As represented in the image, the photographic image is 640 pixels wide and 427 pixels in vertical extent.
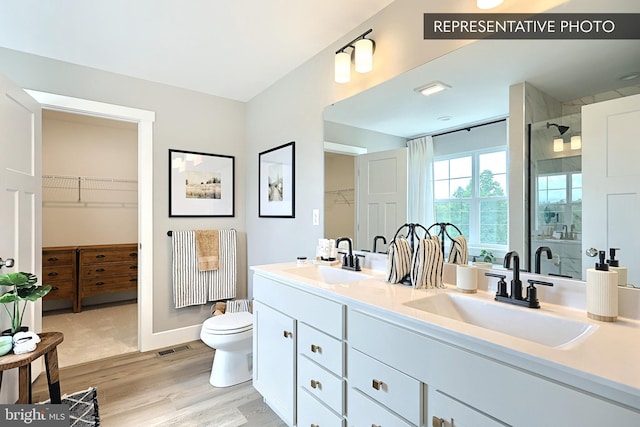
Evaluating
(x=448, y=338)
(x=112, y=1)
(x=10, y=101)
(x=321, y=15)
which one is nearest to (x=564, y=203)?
(x=448, y=338)

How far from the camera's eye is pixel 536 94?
1.25m

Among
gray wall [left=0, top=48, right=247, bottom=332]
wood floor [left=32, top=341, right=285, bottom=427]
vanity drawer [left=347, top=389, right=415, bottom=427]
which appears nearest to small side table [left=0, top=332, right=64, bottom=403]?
wood floor [left=32, top=341, right=285, bottom=427]

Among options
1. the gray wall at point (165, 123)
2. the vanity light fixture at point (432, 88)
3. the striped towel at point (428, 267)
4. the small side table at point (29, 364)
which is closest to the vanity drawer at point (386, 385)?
the striped towel at point (428, 267)

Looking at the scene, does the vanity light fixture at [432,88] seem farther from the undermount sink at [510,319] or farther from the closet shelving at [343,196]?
the undermount sink at [510,319]

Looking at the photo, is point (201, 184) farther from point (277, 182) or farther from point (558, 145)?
point (558, 145)

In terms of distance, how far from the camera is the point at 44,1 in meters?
1.76

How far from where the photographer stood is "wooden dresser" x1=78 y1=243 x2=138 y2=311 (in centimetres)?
389

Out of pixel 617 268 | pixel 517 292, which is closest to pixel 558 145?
pixel 617 268

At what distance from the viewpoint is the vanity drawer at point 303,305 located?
136 centimetres

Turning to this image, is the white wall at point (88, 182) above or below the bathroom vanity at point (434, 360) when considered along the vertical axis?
above

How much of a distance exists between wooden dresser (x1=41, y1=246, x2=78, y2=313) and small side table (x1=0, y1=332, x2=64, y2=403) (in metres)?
2.37

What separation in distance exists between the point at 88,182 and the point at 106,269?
125 centimetres

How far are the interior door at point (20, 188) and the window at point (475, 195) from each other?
96.5 inches

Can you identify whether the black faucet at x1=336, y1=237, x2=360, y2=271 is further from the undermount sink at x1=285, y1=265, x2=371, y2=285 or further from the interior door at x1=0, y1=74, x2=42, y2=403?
the interior door at x1=0, y1=74, x2=42, y2=403
